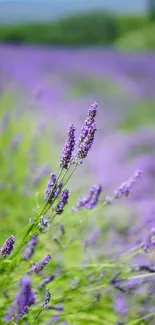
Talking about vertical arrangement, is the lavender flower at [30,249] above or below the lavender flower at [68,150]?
above

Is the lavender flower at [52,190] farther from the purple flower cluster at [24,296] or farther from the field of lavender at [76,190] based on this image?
the purple flower cluster at [24,296]

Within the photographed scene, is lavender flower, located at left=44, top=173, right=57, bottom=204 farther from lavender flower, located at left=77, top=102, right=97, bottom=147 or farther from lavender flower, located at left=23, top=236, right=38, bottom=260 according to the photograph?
lavender flower, located at left=23, top=236, right=38, bottom=260

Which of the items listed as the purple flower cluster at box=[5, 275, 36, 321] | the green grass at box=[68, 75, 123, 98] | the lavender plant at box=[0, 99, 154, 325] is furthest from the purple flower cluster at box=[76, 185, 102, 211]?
the green grass at box=[68, 75, 123, 98]

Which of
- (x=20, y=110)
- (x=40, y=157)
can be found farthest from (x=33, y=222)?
(x=20, y=110)

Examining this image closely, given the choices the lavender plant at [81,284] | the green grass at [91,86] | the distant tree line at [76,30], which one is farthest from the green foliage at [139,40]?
the lavender plant at [81,284]

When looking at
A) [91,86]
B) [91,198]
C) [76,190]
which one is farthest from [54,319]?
[91,86]

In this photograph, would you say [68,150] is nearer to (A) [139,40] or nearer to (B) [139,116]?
(B) [139,116]

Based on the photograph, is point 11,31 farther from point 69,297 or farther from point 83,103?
point 69,297

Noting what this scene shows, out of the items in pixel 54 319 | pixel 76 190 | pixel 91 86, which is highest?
pixel 91 86

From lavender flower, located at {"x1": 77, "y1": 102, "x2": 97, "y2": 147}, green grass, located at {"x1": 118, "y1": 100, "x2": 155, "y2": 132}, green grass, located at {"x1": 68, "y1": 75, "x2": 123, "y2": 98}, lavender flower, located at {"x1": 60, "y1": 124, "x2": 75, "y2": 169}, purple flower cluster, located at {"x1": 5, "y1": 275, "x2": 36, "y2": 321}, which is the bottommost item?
purple flower cluster, located at {"x1": 5, "y1": 275, "x2": 36, "y2": 321}
